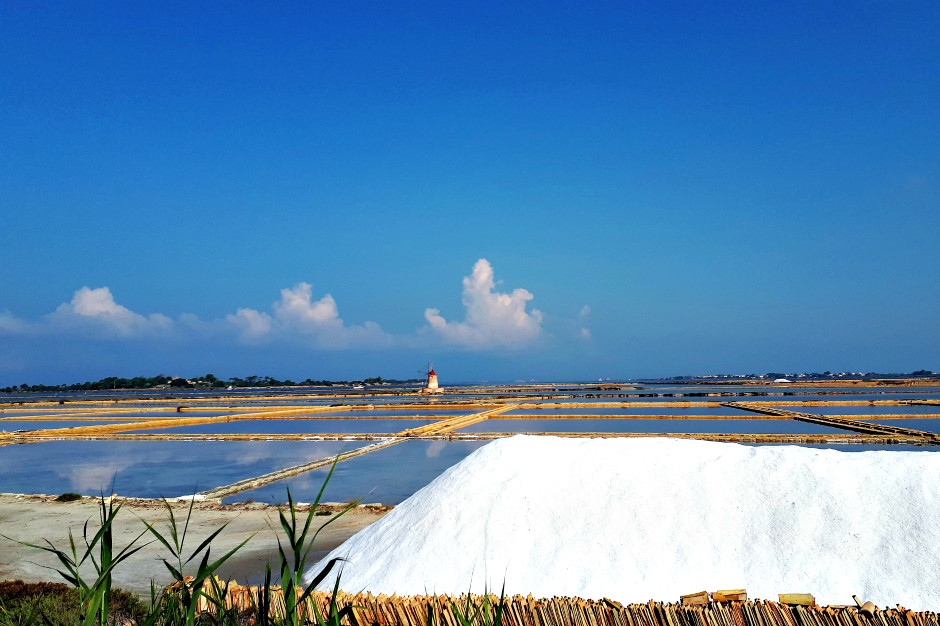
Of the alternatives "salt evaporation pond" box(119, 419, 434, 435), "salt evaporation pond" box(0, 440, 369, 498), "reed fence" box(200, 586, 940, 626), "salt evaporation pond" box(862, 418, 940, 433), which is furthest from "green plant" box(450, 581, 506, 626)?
"salt evaporation pond" box(862, 418, 940, 433)

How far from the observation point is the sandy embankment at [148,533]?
400 cm

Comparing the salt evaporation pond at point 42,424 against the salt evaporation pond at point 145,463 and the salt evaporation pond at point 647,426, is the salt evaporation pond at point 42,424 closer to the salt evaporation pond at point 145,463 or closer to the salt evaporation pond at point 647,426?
the salt evaporation pond at point 145,463

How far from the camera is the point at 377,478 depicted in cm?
710

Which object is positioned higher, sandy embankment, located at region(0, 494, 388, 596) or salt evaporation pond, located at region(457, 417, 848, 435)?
sandy embankment, located at region(0, 494, 388, 596)

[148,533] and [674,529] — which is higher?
[674,529]

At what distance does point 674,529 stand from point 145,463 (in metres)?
8.46

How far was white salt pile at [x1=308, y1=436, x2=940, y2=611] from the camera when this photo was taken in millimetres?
2721

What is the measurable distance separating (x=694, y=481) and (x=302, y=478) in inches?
208

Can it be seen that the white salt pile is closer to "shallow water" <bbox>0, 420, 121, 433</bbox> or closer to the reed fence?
the reed fence

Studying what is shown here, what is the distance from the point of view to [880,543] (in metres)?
2.79

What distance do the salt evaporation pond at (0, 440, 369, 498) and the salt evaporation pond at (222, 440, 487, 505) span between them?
1.87 ft

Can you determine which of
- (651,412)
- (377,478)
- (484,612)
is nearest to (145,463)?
(377,478)

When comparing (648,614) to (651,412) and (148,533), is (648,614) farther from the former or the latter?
(651,412)

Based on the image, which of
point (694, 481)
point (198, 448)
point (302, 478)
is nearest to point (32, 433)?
point (198, 448)
